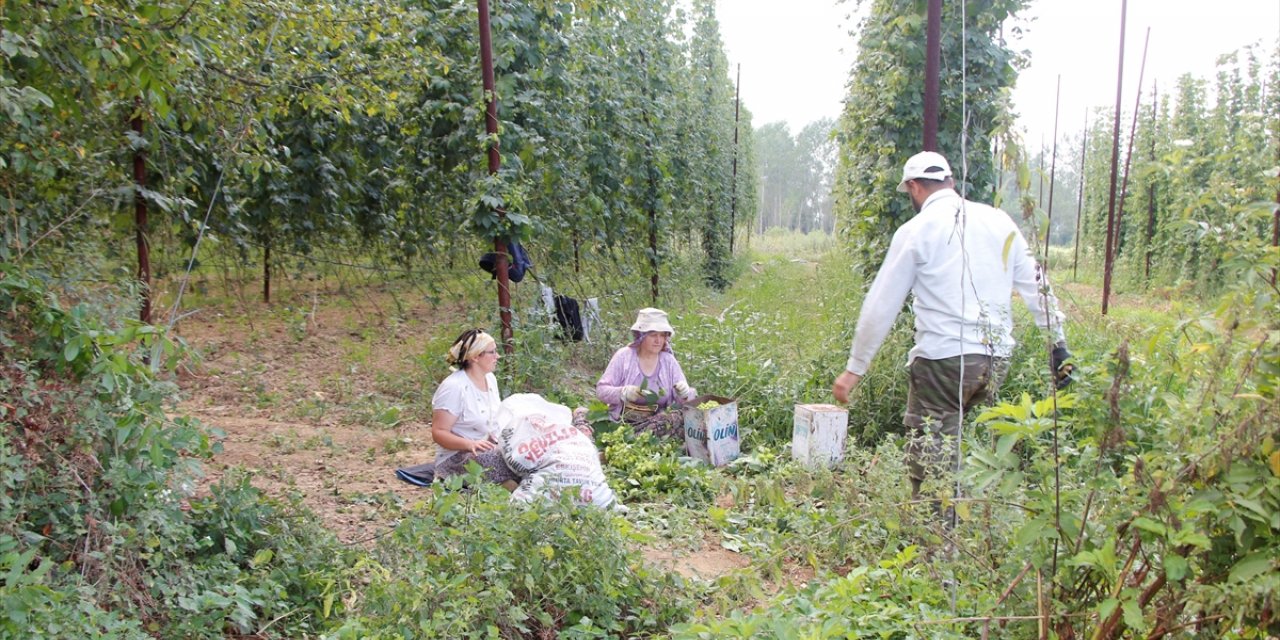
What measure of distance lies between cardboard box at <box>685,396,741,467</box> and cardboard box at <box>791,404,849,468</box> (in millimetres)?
479

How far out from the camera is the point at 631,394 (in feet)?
19.6

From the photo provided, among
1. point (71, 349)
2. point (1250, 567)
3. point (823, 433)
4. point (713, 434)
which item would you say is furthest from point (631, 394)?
point (1250, 567)

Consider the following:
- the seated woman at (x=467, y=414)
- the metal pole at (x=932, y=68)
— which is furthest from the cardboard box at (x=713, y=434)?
the metal pole at (x=932, y=68)

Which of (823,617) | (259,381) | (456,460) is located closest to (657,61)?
(259,381)

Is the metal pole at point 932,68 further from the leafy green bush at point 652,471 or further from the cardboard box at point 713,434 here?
the leafy green bush at point 652,471

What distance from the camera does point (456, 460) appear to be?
4.95 meters

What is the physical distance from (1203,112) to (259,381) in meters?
23.6

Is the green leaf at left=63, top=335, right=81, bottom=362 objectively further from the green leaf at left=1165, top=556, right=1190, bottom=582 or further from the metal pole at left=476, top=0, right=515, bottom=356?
the metal pole at left=476, top=0, right=515, bottom=356

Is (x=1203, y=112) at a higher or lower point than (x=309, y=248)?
higher

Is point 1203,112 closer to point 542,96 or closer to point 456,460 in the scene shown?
point 542,96

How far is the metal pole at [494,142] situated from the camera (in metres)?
6.51

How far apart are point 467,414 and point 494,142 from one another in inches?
94.9

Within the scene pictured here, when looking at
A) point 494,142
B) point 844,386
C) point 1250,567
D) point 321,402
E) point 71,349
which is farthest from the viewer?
point 321,402

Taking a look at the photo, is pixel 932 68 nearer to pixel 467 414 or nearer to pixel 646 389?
pixel 646 389
